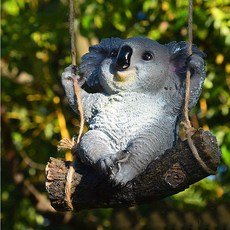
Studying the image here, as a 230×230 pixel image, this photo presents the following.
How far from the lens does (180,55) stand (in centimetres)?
192

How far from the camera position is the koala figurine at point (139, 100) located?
1.80m

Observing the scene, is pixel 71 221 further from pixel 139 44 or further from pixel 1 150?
pixel 139 44

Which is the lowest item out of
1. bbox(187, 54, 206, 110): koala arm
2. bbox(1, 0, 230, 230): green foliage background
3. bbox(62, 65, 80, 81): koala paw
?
bbox(1, 0, 230, 230): green foliage background

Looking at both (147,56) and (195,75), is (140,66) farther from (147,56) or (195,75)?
(195,75)

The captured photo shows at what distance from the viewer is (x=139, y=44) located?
187cm

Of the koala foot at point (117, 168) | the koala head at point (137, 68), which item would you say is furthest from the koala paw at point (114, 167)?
the koala head at point (137, 68)

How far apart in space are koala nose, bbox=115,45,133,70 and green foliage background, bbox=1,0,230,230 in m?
1.29

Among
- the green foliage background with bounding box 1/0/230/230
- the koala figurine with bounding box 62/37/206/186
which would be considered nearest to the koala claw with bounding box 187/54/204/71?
the koala figurine with bounding box 62/37/206/186

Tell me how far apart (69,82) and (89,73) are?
0.23 ft

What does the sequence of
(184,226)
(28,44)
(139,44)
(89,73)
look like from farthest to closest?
(28,44), (184,226), (89,73), (139,44)

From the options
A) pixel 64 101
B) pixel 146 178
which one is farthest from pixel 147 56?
pixel 64 101

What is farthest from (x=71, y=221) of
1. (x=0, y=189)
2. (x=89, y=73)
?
(x=89, y=73)

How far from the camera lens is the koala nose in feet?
6.01

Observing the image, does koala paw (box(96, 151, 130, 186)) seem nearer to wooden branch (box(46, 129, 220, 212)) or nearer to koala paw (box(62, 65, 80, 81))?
wooden branch (box(46, 129, 220, 212))
